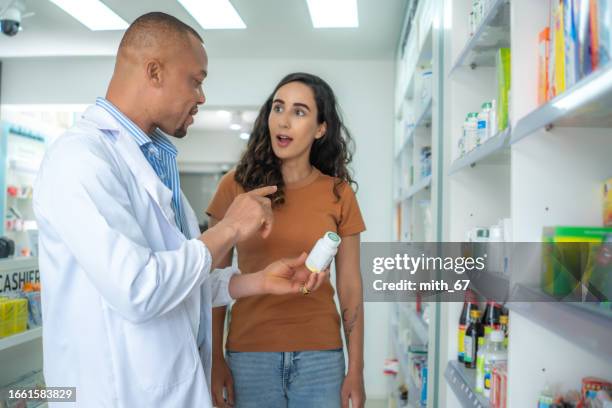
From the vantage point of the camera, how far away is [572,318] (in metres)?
0.93

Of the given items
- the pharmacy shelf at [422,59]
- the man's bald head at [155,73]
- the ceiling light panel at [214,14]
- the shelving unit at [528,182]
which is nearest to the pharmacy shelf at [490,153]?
the shelving unit at [528,182]

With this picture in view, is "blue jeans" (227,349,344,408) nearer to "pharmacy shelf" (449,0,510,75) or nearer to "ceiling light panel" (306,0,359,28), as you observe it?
"pharmacy shelf" (449,0,510,75)

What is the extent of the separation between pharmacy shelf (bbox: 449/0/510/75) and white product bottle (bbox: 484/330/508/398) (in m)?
0.92

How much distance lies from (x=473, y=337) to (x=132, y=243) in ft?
4.30

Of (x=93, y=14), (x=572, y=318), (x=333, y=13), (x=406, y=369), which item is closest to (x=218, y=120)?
(x=93, y=14)

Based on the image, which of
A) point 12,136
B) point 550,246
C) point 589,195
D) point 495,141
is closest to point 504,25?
point 495,141

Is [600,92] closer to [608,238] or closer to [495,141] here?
[608,238]

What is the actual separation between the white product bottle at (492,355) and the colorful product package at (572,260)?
520mm

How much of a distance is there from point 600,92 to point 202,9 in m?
3.82

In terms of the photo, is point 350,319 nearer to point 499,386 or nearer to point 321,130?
point 499,386

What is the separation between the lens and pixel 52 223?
1.00 metres

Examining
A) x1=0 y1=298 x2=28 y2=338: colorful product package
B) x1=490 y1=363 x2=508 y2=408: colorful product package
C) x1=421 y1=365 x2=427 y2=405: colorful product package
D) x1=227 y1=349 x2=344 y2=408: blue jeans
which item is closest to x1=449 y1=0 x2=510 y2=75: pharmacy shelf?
x1=490 y1=363 x2=508 y2=408: colorful product package

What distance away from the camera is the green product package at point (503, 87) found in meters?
1.50

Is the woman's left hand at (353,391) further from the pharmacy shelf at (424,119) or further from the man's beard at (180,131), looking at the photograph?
the pharmacy shelf at (424,119)
